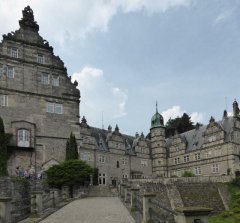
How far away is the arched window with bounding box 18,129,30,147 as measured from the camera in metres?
35.9

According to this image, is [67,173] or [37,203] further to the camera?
[67,173]

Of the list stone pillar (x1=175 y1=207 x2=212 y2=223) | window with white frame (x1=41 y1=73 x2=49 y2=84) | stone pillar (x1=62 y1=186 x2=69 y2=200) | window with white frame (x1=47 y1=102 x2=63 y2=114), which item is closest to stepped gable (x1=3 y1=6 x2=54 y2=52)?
window with white frame (x1=41 y1=73 x2=49 y2=84)

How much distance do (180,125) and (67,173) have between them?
51.3 metres

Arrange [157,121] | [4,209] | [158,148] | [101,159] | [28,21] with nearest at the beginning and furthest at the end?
[4,209], [28,21], [101,159], [158,148], [157,121]

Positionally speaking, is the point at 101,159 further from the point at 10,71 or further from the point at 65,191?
the point at 10,71

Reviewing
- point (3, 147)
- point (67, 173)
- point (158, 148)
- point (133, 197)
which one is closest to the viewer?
point (133, 197)

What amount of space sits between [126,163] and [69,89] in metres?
23.2

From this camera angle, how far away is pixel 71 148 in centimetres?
3806

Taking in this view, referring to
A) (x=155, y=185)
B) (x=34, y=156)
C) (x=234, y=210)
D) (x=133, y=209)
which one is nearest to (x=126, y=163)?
(x=155, y=185)

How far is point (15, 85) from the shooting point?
122 ft

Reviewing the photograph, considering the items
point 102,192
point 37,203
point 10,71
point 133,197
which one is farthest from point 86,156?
point 37,203

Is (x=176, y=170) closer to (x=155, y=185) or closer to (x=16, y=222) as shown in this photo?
(x=155, y=185)

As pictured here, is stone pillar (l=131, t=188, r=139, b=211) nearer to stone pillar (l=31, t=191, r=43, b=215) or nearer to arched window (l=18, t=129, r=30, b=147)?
stone pillar (l=31, t=191, r=43, b=215)

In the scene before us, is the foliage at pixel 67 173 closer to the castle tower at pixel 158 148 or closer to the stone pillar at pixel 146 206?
the stone pillar at pixel 146 206
